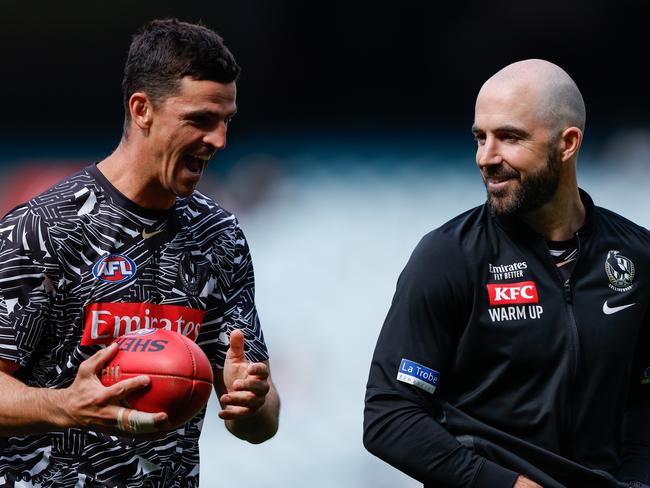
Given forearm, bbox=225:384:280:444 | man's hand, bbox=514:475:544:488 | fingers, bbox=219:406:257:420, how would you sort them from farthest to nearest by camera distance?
1. forearm, bbox=225:384:280:444
2. fingers, bbox=219:406:257:420
3. man's hand, bbox=514:475:544:488

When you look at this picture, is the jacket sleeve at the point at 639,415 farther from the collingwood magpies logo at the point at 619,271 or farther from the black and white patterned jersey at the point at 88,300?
the black and white patterned jersey at the point at 88,300

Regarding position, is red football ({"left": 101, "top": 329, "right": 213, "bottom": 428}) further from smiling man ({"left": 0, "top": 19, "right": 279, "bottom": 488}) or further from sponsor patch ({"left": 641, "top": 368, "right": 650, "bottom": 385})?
sponsor patch ({"left": 641, "top": 368, "right": 650, "bottom": 385})

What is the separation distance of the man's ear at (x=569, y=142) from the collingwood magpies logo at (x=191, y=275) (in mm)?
1158

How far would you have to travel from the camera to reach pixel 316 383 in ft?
20.2

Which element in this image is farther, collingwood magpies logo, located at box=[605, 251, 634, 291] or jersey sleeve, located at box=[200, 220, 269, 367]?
jersey sleeve, located at box=[200, 220, 269, 367]

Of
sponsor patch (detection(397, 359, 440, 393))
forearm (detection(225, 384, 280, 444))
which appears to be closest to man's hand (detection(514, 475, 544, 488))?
sponsor patch (detection(397, 359, 440, 393))

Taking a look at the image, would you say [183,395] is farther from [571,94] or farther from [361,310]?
[361,310]

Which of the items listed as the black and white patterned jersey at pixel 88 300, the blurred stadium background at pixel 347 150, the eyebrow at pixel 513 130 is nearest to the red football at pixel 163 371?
the black and white patterned jersey at pixel 88 300

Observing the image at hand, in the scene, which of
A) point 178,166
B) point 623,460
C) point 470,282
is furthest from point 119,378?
point 623,460

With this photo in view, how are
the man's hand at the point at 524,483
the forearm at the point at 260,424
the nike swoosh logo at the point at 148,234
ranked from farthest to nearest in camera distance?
the forearm at the point at 260,424, the nike swoosh logo at the point at 148,234, the man's hand at the point at 524,483

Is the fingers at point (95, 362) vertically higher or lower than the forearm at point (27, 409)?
higher

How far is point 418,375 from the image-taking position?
371 centimetres

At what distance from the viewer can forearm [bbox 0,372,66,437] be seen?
3.48 m

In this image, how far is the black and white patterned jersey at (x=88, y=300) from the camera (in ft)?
12.2
